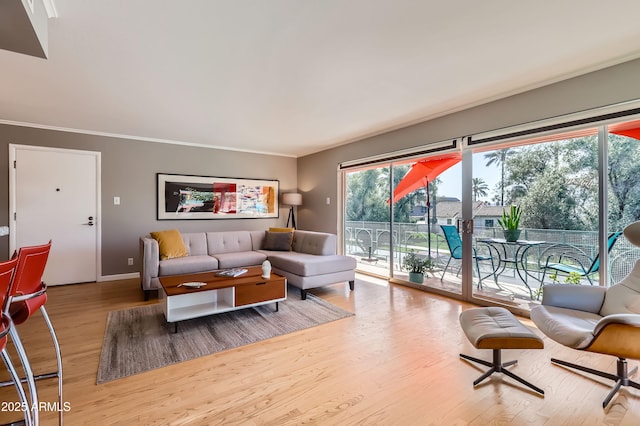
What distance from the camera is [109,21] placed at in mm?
1887

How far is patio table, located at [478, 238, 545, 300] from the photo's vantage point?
3275 mm

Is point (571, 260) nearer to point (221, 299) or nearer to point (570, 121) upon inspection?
point (570, 121)

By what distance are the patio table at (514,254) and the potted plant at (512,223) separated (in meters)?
0.07

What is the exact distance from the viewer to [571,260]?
2.94 metres

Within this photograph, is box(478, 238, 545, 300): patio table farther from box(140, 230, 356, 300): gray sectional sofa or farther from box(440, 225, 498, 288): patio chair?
box(140, 230, 356, 300): gray sectional sofa

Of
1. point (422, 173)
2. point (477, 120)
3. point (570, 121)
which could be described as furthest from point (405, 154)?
point (570, 121)

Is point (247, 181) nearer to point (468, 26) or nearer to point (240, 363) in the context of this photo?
point (240, 363)

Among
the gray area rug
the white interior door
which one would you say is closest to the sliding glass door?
the gray area rug

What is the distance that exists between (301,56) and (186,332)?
8.58ft

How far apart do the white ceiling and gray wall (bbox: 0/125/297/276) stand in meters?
0.46

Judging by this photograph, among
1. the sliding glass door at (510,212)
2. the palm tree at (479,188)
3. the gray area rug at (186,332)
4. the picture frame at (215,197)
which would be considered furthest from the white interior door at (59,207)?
the palm tree at (479,188)

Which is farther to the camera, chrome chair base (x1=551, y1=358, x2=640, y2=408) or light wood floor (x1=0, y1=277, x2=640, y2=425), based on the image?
chrome chair base (x1=551, y1=358, x2=640, y2=408)

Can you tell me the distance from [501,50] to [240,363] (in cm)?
313

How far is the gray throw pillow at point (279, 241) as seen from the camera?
16.2ft
